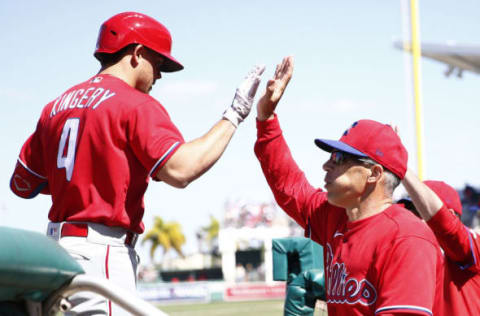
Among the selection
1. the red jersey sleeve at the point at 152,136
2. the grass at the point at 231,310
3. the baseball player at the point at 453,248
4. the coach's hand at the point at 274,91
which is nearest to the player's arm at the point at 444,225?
the baseball player at the point at 453,248

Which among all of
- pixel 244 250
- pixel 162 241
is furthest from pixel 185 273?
pixel 162 241

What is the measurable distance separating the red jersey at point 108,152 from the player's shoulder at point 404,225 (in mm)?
854

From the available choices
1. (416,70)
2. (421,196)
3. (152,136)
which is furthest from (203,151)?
(416,70)

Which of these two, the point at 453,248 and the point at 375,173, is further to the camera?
the point at 453,248

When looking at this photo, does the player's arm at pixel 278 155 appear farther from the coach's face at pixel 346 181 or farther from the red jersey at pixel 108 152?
the red jersey at pixel 108 152

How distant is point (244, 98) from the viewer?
9.95 ft

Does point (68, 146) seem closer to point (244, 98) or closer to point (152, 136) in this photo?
point (152, 136)

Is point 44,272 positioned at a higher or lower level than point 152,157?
lower

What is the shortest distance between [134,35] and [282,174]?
903 millimetres

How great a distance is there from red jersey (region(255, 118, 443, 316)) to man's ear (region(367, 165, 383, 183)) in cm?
13

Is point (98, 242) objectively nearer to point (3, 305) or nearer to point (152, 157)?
point (152, 157)

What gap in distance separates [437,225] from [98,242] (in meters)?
1.41

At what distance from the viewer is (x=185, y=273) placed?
128 feet

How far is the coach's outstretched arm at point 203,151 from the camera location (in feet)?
8.94
